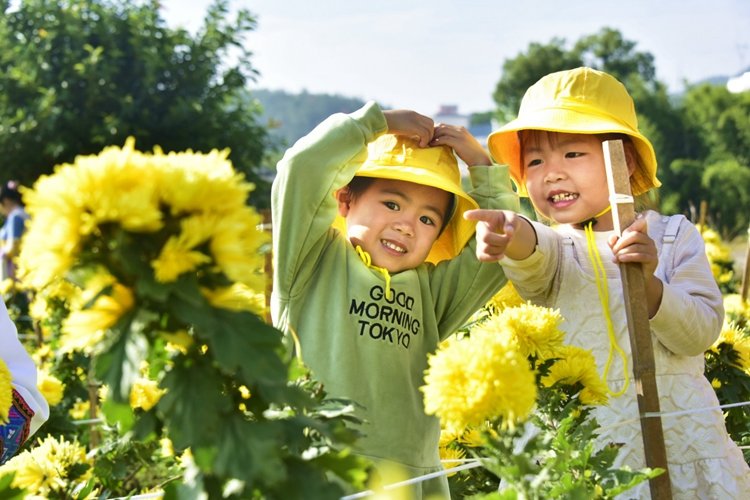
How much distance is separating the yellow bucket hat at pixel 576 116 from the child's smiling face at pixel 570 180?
39mm

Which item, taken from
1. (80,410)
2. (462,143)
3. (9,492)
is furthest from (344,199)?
(80,410)

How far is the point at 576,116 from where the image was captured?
2436 millimetres

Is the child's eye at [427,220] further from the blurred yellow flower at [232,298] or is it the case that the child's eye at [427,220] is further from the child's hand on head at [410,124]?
the blurred yellow flower at [232,298]

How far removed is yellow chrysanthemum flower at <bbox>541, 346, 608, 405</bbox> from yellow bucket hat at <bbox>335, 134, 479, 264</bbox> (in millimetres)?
597

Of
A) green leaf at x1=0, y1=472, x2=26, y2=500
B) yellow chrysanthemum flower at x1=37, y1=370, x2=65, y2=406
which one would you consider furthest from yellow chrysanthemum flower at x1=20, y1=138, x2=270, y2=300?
yellow chrysanthemum flower at x1=37, y1=370, x2=65, y2=406

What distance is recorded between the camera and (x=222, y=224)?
1.01 meters

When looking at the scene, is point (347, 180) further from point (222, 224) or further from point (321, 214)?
point (222, 224)

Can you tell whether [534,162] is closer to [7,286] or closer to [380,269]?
[380,269]

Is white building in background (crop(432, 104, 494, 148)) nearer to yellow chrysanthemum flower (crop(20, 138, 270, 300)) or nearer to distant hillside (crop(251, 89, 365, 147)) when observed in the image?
distant hillside (crop(251, 89, 365, 147))

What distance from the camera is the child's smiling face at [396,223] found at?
227 centimetres

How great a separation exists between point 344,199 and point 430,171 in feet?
0.85

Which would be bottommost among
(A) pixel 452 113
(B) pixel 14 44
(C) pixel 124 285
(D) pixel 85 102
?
(C) pixel 124 285

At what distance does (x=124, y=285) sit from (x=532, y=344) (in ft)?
3.02

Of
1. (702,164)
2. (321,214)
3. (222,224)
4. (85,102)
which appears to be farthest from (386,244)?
(702,164)
